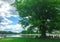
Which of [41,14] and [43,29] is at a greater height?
[41,14]

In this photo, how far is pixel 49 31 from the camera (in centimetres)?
288

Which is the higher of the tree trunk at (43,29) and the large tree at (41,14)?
the large tree at (41,14)

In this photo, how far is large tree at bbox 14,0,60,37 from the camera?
2881mm

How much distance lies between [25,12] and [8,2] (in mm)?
285

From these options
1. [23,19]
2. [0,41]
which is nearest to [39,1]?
[23,19]

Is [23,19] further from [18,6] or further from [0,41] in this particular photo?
[0,41]

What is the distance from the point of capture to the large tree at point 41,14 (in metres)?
2.88

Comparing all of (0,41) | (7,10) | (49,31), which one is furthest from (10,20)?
(49,31)

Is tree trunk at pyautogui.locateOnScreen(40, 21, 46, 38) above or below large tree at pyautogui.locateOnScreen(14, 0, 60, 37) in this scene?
below

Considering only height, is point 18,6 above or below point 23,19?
above

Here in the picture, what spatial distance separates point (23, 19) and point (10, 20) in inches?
7.4

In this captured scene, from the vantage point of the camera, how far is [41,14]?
2.89m

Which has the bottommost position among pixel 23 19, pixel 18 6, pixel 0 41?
pixel 0 41

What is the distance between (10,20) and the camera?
9.43 feet
